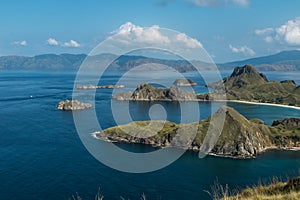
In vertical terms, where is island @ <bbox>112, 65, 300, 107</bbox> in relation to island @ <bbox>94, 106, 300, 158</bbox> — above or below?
above

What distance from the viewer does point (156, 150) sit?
2442 inches

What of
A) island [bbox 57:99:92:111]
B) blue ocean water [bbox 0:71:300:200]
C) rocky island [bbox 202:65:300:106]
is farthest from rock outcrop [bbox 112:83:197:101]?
blue ocean water [bbox 0:71:300:200]

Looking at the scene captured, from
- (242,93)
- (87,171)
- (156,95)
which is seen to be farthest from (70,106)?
(242,93)

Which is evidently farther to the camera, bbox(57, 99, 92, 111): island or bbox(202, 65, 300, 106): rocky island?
bbox(202, 65, 300, 106): rocky island

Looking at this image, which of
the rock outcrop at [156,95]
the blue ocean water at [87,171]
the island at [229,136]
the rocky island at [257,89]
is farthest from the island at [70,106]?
the rocky island at [257,89]

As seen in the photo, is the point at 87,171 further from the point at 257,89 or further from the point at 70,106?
the point at 257,89

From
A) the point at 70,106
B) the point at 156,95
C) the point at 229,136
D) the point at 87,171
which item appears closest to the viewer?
the point at 87,171

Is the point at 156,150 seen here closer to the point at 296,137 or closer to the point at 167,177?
the point at 167,177

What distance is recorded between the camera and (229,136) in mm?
63156

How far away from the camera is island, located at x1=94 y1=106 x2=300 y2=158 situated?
61.0 m

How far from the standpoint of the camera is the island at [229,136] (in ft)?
200

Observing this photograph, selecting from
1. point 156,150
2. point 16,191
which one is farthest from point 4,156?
point 156,150

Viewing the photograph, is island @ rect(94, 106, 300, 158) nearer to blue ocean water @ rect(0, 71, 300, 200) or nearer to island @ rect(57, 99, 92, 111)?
blue ocean water @ rect(0, 71, 300, 200)

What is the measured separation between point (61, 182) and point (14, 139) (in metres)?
27.2
